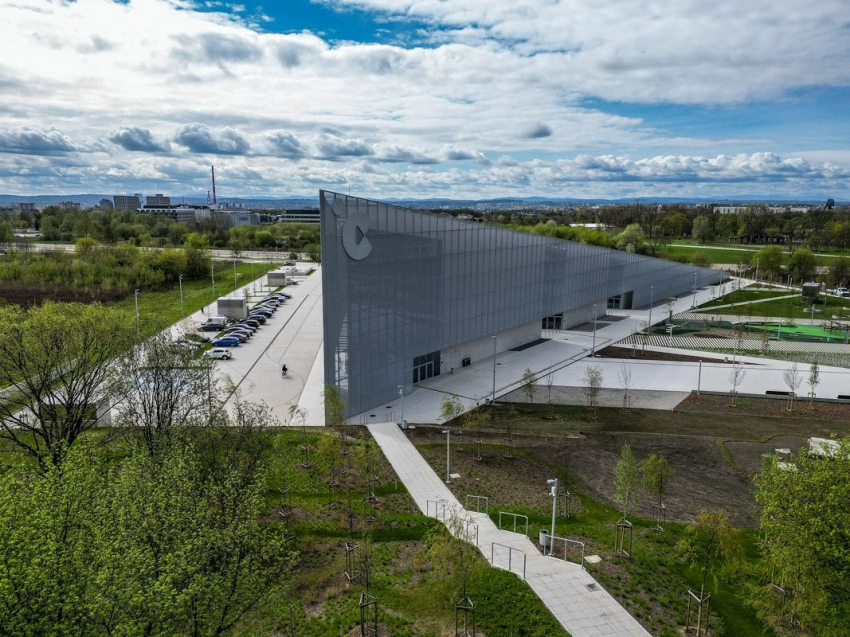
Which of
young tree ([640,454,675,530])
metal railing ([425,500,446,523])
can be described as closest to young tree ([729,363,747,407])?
young tree ([640,454,675,530])

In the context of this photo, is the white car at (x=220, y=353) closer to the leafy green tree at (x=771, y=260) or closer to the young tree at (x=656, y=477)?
the young tree at (x=656, y=477)

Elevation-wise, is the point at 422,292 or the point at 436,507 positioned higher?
the point at 422,292

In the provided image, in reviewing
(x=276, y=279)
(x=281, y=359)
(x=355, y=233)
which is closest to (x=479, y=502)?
(x=355, y=233)

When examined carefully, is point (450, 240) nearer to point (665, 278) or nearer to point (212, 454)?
point (212, 454)

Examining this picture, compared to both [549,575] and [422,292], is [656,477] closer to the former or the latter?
[549,575]

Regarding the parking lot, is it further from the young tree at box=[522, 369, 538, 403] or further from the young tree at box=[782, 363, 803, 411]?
the young tree at box=[782, 363, 803, 411]
